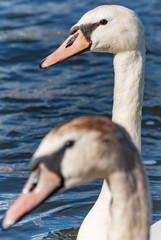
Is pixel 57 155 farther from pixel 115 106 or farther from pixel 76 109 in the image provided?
pixel 76 109

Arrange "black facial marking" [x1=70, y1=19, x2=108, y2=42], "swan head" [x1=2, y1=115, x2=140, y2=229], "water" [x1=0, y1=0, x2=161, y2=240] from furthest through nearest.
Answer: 1. "water" [x1=0, y1=0, x2=161, y2=240]
2. "black facial marking" [x1=70, y1=19, x2=108, y2=42]
3. "swan head" [x1=2, y1=115, x2=140, y2=229]

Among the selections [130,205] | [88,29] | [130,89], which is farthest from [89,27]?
[130,205]

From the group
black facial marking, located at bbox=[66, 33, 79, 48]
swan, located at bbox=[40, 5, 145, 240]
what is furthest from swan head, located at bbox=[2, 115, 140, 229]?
black facial marking, located at bbox=[66, 33, 79, 48]

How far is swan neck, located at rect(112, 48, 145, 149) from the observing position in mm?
5219

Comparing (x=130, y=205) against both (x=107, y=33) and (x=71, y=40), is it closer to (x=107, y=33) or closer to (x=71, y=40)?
(x=107, y=33)

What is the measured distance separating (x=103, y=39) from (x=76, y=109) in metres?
4.20

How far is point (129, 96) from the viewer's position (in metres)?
5.27

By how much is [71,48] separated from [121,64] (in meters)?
0.51

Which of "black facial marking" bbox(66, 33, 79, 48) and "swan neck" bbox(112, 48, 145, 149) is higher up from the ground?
"black facial marking" bbox(66, 33, 79, 48)

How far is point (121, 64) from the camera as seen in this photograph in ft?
17.2

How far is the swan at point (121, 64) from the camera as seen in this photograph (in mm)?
5207

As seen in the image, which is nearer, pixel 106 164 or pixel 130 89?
pixel 106 164

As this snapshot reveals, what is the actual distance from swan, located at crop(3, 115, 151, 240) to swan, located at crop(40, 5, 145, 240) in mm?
1865

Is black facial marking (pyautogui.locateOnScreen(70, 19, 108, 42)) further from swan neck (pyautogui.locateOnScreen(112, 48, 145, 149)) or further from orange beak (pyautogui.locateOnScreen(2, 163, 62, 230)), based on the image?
orange beak (pyautogui.locateOnScreen(2, 163, 62, 230))
